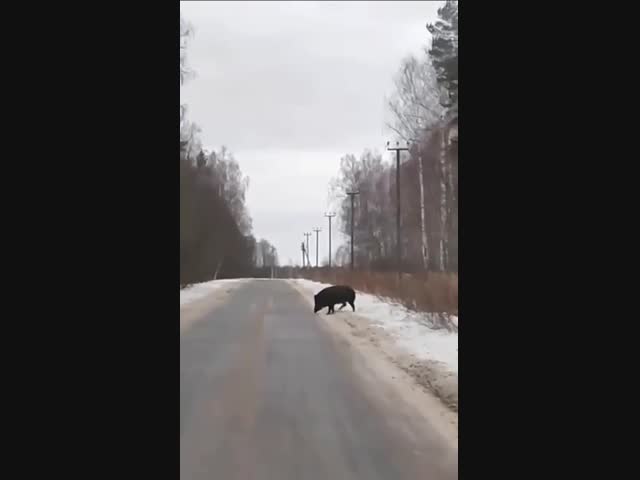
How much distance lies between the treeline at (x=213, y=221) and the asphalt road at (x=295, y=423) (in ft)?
15.8

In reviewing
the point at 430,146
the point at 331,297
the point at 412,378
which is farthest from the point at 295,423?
the point at 430,146

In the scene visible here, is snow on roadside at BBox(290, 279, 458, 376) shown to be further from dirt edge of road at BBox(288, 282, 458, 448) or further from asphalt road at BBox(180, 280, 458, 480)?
asphalt road at BBox(180, 280, 458, 480)

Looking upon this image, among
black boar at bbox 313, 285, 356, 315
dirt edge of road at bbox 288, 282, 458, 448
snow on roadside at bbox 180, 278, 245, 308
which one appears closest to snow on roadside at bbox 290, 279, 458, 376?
dirt edge of road at bbox 288, 282, 458, 448

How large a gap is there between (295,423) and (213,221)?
122ft

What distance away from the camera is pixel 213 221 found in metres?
42.8

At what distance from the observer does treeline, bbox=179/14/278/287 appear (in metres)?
29.6

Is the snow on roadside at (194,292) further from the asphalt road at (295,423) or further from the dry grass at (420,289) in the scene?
the asphalt road at (295,423)

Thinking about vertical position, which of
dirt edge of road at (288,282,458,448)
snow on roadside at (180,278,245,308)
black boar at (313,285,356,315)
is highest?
black boar at (313,285,356,315)

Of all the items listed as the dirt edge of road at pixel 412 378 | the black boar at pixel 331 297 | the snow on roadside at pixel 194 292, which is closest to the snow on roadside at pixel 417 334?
the dirt edge of road at pixel 412 378

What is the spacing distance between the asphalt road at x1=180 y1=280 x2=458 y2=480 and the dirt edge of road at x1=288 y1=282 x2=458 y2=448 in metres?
0.20
